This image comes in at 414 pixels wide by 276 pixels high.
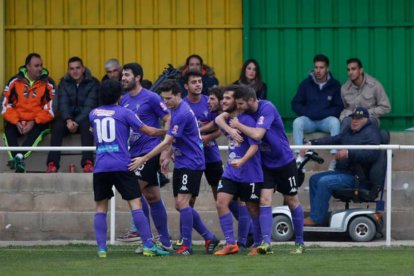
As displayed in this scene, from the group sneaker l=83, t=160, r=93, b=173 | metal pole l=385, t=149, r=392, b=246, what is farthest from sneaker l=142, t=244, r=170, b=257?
sneaker l=83, t=160, r=93, b=173

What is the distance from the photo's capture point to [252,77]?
18750 millimetres

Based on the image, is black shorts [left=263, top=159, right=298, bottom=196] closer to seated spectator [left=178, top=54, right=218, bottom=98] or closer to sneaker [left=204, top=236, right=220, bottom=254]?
sneaker [left=204, top=236, right=220, bottom=254]

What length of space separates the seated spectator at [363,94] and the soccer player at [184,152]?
173 inches

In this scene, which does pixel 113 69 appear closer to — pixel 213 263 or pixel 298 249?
pixel 298 249

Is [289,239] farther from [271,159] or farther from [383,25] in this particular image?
[383,25]

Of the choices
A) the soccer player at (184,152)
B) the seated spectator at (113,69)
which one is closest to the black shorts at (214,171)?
the soccer player at (184,152)

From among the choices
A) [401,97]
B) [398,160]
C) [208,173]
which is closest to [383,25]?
[401,97]

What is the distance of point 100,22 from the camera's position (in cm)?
2008

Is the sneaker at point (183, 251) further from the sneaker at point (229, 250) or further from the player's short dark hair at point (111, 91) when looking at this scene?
the player's short dark hair at point (111, 91)

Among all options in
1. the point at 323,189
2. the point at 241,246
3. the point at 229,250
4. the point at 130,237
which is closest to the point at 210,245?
the point at 241,246

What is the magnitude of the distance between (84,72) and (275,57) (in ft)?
9.28

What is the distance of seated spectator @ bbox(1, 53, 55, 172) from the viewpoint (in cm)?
1878

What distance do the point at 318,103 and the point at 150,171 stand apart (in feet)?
15.0

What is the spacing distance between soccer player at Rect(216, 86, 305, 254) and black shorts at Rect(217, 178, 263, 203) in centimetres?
8
